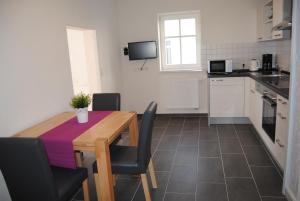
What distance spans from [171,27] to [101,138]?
145 inches

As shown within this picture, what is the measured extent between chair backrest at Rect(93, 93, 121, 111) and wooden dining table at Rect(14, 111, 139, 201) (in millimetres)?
372

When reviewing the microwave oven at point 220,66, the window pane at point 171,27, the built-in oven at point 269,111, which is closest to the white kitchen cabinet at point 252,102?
the built-in oven at point 269,111

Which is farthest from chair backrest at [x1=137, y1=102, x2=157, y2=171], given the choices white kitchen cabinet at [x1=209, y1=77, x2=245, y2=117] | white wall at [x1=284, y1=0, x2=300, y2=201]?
white kitchen cabinet at [x1=209, y1=77, x2=245, y2=117]

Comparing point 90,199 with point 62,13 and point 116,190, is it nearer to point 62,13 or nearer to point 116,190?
point 116,190

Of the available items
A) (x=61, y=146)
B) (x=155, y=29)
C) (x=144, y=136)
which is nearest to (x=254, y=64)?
(x=155, y=29)

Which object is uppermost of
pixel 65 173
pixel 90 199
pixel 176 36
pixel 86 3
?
pixel 86 3

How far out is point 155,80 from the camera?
5.29 meters

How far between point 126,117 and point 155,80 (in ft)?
9.03

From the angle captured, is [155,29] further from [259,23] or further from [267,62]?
[267,62]

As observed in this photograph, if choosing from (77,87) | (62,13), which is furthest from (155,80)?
(62,13)

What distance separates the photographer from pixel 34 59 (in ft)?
8.82

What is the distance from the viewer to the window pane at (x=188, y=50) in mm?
5109

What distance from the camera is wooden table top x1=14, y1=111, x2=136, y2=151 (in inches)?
78.6

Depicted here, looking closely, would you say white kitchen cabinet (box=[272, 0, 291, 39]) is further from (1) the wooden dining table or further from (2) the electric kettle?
(1) the wooden dining table
